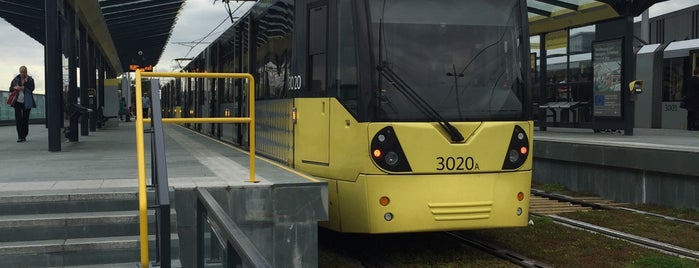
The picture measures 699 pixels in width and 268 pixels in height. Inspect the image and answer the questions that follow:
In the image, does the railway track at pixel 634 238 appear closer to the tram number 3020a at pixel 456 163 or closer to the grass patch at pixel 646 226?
the grass patch at pixel 646 226

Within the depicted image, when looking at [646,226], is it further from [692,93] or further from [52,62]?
[52,62]

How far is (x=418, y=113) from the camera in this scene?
6445 millimetres

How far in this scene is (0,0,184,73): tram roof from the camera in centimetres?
1566

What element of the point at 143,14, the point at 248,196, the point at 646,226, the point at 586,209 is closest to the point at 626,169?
the point at 586,209

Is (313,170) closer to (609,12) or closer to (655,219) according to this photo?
(655,219)

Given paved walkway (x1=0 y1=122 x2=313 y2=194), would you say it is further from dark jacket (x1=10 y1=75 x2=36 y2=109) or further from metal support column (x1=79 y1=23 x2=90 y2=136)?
metal support column (x1=79 y1=23 x2=90 y2=136)

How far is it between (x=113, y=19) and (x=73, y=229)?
58.9 ft

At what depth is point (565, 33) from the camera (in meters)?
16.0

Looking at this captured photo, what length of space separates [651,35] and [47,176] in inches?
1080

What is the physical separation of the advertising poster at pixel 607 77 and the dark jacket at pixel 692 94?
2134 mm

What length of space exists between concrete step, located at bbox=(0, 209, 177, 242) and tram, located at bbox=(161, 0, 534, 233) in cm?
186

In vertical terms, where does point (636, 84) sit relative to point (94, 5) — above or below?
below

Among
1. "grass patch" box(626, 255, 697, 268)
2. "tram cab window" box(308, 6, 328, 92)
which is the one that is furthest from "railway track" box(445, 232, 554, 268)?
"tram cab window" box(308, 6, 328, 92)

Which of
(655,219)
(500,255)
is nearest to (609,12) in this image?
(655,219)
